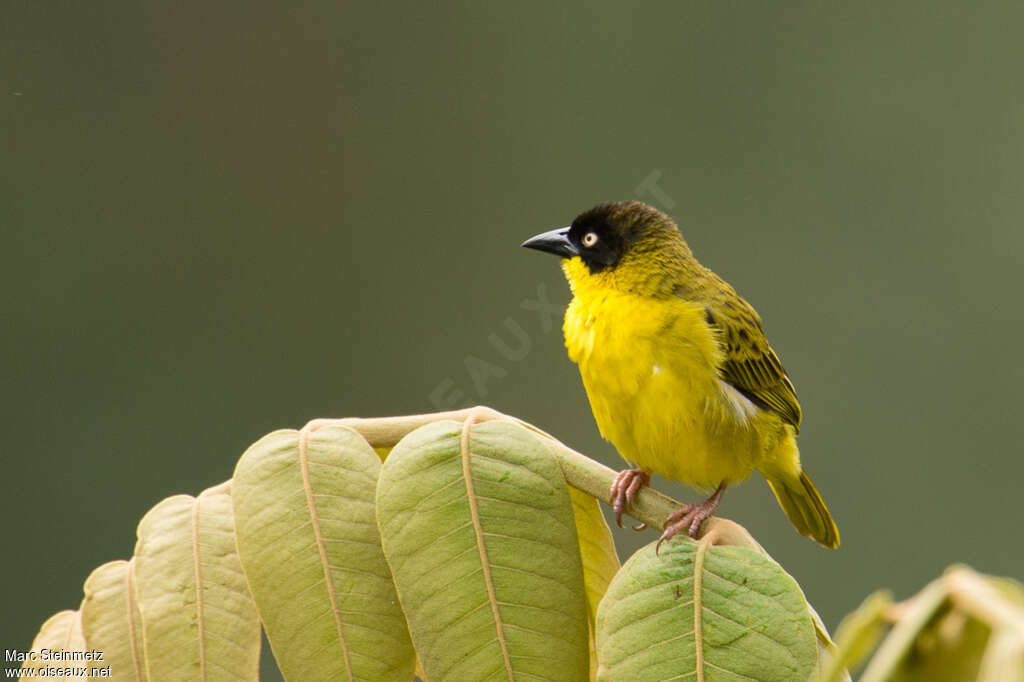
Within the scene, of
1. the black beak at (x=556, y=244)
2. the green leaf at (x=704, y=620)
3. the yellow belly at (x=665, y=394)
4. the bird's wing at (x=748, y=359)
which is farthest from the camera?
the black beak at (x=556, y=244)

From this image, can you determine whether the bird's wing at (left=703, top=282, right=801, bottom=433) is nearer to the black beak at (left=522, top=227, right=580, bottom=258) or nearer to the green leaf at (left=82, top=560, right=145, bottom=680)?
the black beak at (left=522, top=227, right=580, bottom=258)

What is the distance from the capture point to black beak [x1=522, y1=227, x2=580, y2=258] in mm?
2525

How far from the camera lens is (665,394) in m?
2.10

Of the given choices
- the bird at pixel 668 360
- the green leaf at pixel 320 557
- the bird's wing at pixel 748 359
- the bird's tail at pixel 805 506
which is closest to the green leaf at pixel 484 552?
the green leaf at pixel 320 557

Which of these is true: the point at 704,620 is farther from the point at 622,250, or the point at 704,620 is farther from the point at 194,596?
the point at 622,250

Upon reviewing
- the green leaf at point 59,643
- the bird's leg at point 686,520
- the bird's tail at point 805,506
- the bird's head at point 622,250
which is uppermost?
the bird's head at point 622,250

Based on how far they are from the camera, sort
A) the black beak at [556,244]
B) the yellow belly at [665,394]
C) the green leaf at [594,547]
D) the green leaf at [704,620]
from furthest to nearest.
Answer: the black beak at [556,244] → the yellow belly at [665,394] → the green leaf at [594,547] → the green leaf at [704,620]

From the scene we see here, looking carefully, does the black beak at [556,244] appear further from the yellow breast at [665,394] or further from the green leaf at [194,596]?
the green leaf at [194,596]

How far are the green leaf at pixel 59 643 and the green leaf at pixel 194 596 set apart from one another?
16cm

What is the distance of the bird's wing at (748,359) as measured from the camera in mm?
2295

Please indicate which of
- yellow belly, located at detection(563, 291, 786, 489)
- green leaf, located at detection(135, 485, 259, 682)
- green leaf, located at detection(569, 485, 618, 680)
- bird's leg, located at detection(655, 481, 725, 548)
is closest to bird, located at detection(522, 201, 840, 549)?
yellow belly, located at detection(563, 291, 786, 489)

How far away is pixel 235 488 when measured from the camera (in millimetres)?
1313

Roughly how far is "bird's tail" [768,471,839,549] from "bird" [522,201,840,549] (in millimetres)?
11

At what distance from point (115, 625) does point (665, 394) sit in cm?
114
